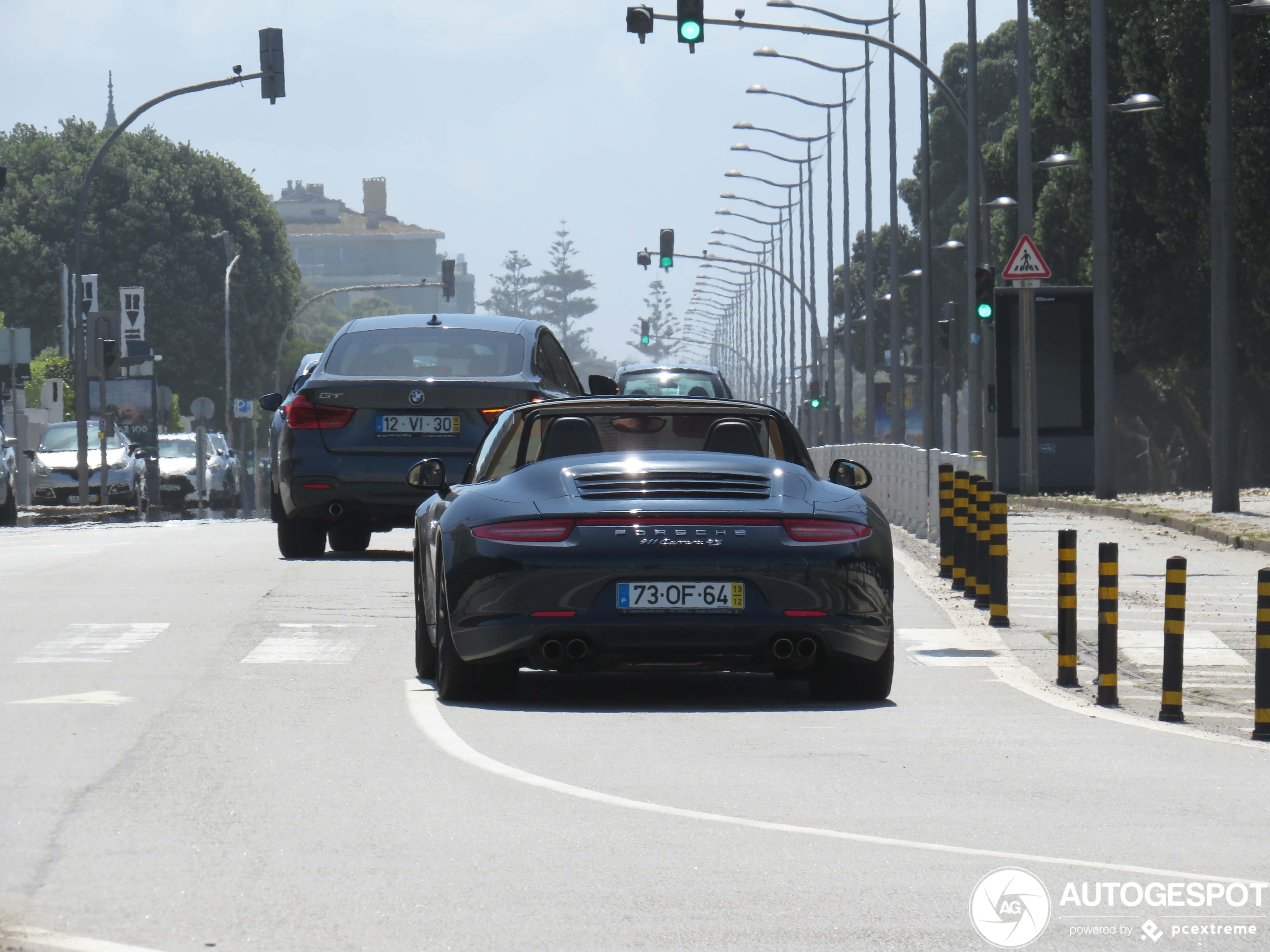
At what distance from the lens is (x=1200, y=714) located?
1086 cm

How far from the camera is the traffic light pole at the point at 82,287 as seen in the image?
36.9 meters

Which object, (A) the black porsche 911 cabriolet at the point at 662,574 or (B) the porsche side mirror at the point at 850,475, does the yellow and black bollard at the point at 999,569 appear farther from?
(A) the black porsche 911 cabriolet at the point at 662,574

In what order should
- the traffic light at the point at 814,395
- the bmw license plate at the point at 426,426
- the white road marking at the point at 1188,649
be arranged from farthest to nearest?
1. the traffic light at the point at 814,395
2. the bmw license plate at the point at 426,426
3. the white road marking at the point at 1188,649

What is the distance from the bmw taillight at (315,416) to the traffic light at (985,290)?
1999cm

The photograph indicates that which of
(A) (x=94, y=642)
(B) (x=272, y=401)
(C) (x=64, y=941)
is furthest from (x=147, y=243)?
(C) (x=64, y=941)

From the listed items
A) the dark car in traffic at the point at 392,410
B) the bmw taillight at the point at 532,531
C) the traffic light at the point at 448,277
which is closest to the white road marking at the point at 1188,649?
the bmw taillight at the point at 532,531

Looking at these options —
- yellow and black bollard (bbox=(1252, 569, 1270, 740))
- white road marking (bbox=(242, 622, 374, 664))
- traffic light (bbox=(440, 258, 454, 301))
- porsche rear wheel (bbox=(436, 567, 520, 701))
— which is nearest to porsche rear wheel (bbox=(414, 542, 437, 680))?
porsche rear wheel (bbox=(436, 567, 520, 701))

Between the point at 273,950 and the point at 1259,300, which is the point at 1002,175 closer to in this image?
the point at 1259,300

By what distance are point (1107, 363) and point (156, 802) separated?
26.9 metres

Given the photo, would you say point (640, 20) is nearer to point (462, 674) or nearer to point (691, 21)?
point (691, 21)

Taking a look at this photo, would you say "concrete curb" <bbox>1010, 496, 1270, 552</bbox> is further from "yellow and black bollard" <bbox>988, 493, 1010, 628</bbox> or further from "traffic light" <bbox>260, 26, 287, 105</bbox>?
"traffic light" <bbox>260, 26, 287, 105</bbox>

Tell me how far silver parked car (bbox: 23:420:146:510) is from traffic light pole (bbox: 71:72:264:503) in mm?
354

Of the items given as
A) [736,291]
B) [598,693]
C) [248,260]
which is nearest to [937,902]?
[598,693]

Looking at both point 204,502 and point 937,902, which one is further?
point 204,502
